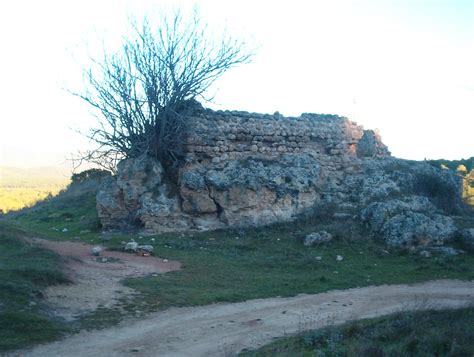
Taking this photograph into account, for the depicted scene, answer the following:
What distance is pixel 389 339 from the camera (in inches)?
257

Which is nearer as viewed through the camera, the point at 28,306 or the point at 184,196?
the point at 28,306

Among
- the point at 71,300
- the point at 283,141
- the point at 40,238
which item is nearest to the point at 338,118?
the point at 283,141

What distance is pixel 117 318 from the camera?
7.75 m

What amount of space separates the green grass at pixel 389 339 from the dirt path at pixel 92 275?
10.2 ft

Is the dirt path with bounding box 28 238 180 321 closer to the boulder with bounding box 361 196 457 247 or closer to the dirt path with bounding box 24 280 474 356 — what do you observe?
the dirt path with bounding box 24 280 474 356

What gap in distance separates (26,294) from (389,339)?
205 inches

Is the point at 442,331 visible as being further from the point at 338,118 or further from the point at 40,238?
the point at 338,118

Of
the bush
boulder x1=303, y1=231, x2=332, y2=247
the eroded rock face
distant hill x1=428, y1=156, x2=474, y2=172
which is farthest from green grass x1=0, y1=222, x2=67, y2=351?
distant hill x1=428, y1=156, x2=474, y2=172

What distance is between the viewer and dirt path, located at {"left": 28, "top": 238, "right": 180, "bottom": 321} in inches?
325

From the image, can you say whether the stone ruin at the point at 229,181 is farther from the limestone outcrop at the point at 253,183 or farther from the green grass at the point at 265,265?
the green grass at the point at 265,265

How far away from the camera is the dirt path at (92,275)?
8.27 metres

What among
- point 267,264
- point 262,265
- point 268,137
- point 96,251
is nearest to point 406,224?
point 267,264

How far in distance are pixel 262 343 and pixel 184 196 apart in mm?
9340

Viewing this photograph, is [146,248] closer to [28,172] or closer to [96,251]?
[96,251]
